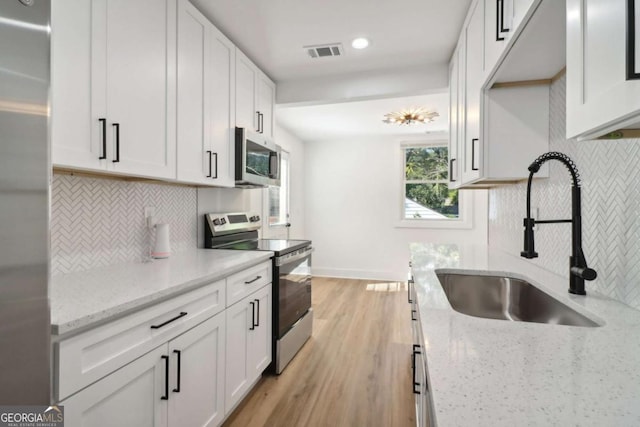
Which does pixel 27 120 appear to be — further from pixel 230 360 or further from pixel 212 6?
pixel 212 6

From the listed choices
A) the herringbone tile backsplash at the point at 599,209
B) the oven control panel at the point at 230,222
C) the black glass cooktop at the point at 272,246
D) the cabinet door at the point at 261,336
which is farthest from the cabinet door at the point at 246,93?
the herringbone tile backsplash at the point at 599,209

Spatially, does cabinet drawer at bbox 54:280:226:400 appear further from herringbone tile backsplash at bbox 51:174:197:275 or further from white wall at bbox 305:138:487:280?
white wall at bbox 305:138:487:280

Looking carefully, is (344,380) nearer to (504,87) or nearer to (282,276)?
(282,276)

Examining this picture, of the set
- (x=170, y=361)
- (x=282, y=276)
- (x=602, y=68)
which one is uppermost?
(x=602, y=68)

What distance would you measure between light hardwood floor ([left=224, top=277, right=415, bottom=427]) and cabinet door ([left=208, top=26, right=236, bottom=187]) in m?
1.51

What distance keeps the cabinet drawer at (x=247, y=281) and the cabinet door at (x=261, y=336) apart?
0.20 ft

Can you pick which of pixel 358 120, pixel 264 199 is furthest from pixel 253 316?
pixel 358 120

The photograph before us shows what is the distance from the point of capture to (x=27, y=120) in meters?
0.70

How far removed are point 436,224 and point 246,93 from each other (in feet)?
12.3

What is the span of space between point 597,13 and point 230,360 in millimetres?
1961

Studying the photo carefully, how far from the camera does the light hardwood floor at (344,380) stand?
1859 mm

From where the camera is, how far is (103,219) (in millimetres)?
1685

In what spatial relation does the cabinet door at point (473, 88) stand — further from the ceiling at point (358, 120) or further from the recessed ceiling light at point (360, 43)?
the ceiling at point (358, 120)

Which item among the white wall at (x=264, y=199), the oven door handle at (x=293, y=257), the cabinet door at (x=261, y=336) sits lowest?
the cabinet door at (x=261, y=336)
